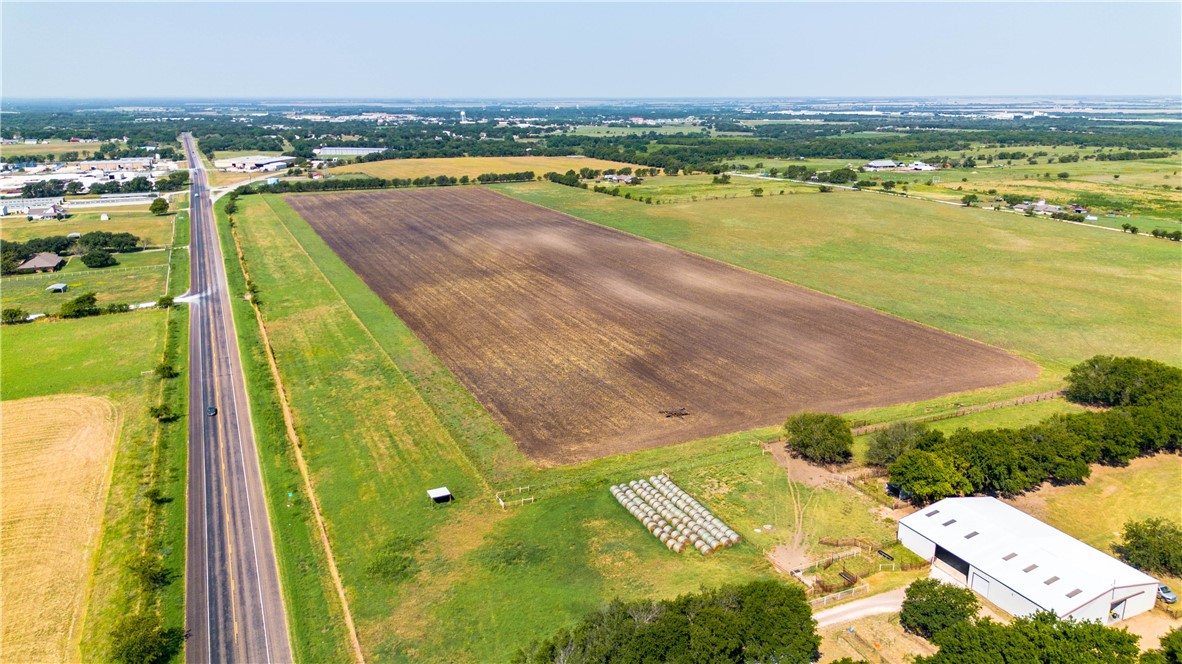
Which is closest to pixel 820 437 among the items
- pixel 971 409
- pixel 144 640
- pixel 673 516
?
pixel 673 516

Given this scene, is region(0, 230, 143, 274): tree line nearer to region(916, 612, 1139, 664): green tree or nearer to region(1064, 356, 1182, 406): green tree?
region(916, 612, 1139, 664): green tree

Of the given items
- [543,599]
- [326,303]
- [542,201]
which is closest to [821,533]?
[543,599]

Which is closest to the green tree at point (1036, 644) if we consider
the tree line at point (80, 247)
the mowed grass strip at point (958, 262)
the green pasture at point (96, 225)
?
the mowed grass strip at point (958, 262)

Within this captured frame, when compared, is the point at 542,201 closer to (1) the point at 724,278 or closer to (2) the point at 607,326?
(1) the point at 724,278

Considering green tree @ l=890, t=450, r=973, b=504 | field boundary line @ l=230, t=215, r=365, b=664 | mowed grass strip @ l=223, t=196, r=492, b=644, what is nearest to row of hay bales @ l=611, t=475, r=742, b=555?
mowed grass strip @ l=223, t=196, r=492, b=644

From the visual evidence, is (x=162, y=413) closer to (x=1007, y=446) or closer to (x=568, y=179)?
(x=1007, y=446)

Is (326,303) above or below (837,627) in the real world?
above
